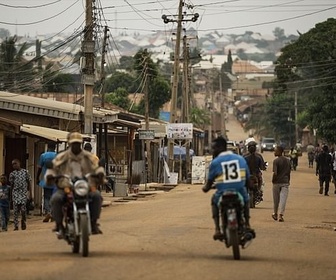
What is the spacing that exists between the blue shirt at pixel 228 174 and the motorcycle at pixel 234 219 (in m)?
0.16

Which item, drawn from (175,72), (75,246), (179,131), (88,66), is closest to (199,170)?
(179,131)

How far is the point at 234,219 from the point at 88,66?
2006cm

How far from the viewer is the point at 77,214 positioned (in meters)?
13.4

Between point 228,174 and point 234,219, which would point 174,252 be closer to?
point 234,219

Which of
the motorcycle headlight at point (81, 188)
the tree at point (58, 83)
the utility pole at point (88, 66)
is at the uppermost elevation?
the tree at point (58, 83)

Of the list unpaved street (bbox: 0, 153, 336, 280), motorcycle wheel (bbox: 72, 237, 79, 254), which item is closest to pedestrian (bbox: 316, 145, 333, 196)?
unpaved street (bbox: 0, 153, 336, 280)

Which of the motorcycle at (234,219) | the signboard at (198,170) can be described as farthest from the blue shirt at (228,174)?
the signboard at (198,170)

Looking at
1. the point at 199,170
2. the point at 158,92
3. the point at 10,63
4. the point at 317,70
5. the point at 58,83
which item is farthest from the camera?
the point at 158,92

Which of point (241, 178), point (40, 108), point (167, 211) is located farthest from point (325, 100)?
point (241, 178)

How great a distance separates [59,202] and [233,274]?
293 cm

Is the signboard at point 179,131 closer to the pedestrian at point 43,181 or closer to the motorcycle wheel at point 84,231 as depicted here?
the pedestrian at point 43,181

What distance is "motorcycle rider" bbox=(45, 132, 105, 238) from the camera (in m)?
13.8

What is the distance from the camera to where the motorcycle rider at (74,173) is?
A: 13750 mm

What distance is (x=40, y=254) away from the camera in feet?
46.0
